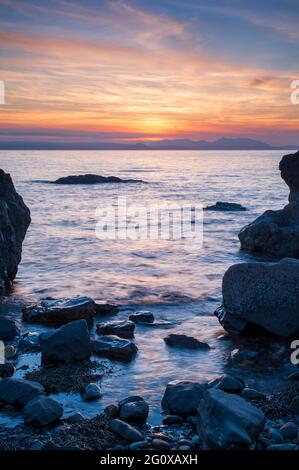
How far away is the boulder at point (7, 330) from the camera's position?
429 inches

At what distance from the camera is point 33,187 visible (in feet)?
186

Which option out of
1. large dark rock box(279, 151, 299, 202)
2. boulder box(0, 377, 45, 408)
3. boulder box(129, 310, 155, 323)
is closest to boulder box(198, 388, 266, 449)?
boulder box(0, 377, 45, 408)

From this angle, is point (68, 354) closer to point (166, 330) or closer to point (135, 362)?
point (135, 362)

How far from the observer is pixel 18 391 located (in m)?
7.91

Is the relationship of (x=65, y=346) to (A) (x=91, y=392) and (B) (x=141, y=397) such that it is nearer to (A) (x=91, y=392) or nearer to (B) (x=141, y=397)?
(A) (x=91, y=392)

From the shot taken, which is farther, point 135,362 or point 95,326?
point 95,326

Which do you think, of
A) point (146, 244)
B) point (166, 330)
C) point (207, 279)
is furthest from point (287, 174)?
point (166, 330)

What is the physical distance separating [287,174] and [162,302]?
14.3m

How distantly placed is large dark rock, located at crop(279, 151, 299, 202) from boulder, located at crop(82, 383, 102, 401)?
19106 millimetres

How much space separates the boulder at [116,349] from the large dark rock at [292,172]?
1718 centimetres

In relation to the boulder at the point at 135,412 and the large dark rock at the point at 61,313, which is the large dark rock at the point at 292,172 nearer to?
the large dark rock at the point at 61,313

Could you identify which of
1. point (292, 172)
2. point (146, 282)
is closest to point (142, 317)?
point (146, 282)

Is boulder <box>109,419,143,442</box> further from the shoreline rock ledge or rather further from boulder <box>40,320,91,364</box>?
the shoreline rock ledge
